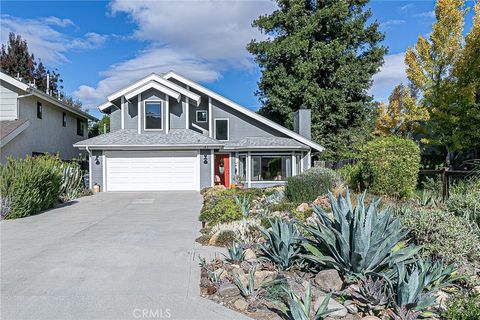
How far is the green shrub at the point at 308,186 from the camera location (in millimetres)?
10695

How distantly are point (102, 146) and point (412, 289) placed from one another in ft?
56.1

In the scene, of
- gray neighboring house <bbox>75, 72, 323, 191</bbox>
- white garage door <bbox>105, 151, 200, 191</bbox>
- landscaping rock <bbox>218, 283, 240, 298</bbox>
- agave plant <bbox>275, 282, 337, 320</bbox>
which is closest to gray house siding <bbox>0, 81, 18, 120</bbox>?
gray neighboring house <bbox>75, 72, 323, 191</bbox>

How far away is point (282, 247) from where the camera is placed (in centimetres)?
518

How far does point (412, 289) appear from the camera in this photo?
3.74 meters

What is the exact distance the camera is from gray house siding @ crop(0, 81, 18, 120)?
1691 centimetres

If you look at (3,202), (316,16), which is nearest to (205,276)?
(3,202)

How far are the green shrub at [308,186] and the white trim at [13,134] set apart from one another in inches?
497

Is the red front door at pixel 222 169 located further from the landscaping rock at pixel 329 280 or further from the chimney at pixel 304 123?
the landscaping rock at pixel 329 280

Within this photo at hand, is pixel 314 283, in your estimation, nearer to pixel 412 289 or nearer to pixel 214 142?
pixel 412 289

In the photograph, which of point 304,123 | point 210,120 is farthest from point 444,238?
point 210,120

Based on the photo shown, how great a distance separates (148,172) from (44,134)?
6.56m

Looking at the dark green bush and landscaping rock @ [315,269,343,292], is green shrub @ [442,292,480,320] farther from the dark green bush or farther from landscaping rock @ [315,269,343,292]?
the dark green bush

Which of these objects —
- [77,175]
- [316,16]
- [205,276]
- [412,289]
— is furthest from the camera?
[316,16]

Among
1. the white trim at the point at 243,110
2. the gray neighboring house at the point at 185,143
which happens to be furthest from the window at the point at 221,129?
the white trim at the point at 243,110
